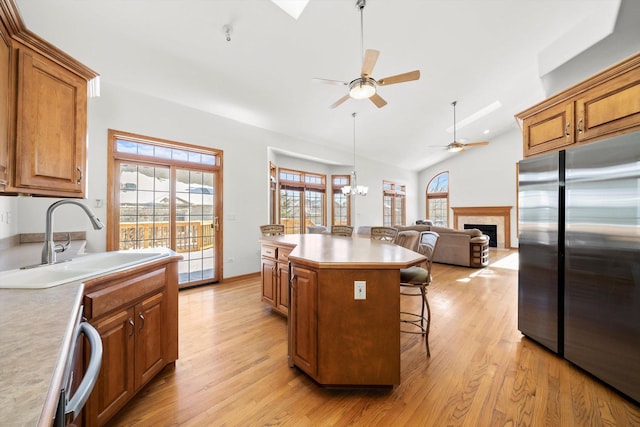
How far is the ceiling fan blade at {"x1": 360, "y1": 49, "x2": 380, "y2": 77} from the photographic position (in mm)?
2126

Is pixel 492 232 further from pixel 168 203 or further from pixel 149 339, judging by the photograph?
pixel 149 339

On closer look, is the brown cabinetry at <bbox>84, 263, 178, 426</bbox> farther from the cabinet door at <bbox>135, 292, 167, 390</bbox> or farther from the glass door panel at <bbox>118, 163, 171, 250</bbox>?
the glass door panel at <bbox>118, 163, 171, 250</bbox>

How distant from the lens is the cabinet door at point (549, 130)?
78.6 inches

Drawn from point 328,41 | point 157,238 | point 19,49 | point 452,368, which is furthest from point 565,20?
point 157,238

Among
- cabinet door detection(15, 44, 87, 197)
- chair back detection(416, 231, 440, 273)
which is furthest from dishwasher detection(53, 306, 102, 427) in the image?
chair back detection(416, 231, 440, 273)

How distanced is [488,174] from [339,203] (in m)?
5.54

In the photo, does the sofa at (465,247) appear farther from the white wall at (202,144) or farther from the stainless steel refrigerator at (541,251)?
the white wall at (202,144)

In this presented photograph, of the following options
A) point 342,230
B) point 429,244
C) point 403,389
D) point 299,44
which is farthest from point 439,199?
point 403,389

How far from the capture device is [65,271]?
1483 millimetres

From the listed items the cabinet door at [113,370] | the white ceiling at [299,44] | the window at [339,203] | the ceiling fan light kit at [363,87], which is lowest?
the cabinet door at [113,370]

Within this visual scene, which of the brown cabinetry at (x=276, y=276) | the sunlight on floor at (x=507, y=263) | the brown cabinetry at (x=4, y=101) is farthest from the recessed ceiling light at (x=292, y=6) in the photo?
the sunlight on floor at (x=507, y=263)

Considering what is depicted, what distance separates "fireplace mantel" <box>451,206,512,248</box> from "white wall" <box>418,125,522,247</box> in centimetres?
12

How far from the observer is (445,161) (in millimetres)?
9641

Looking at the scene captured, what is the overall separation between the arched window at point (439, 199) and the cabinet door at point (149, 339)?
10.2 metres
